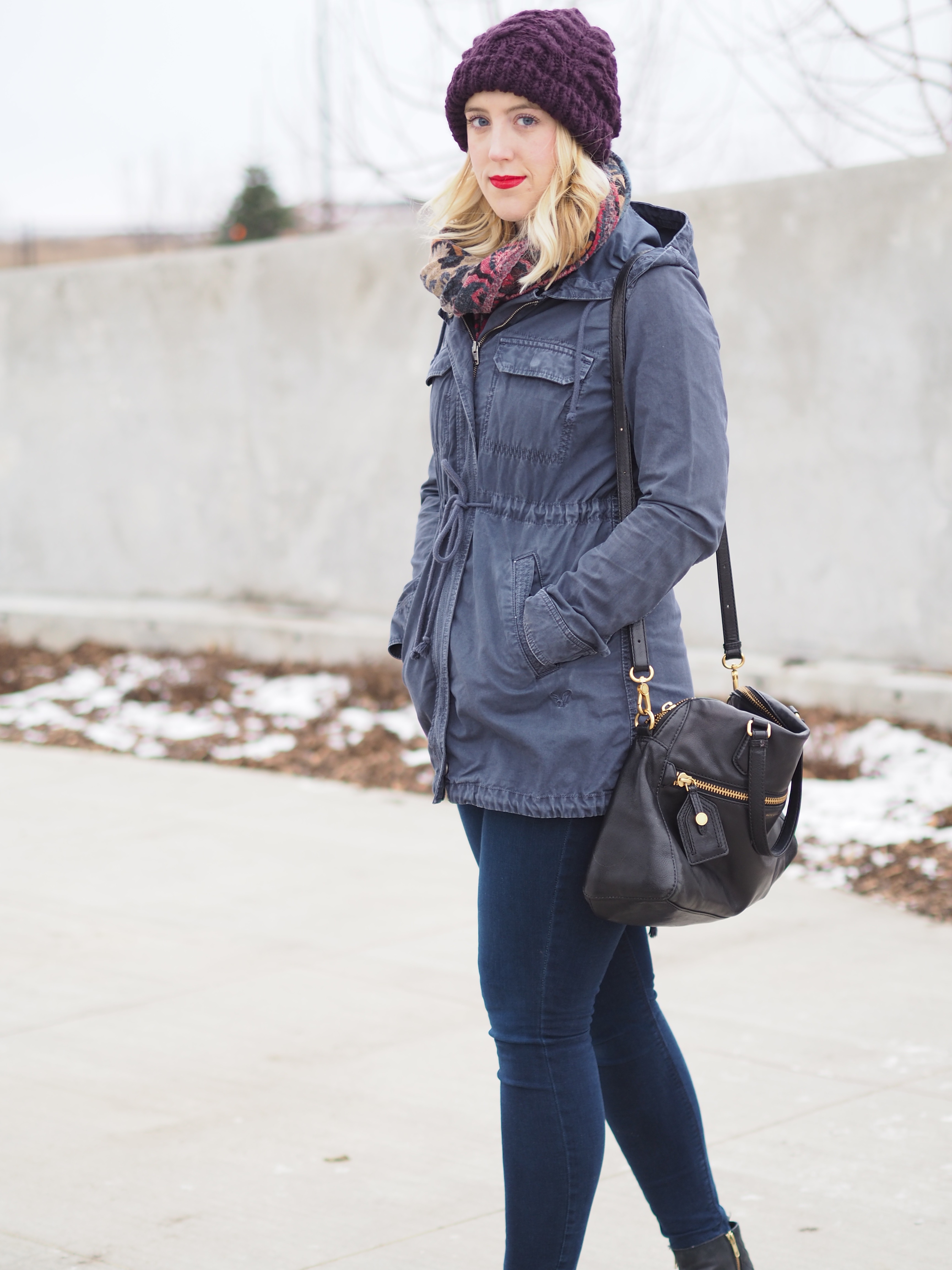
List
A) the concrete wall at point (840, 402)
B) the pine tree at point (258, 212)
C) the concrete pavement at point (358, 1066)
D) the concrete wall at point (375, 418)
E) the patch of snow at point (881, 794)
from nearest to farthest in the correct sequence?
the concrete pavement at point (358, 1066), the patch of snow at point (881, 794), the concrete wall at point (840, 402), the concrete wall at point (375, 418), the pine tree at point (258, 212)

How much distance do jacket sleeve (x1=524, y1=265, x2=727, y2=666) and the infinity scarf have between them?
0.12 m

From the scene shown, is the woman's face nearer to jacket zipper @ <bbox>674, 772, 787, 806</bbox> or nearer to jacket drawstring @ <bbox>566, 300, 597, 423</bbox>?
jacket drawstring @ <bbox>566, 300, 597, 423</bbox>

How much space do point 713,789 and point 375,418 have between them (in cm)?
626

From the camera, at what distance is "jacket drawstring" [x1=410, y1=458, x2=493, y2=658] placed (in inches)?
87.4

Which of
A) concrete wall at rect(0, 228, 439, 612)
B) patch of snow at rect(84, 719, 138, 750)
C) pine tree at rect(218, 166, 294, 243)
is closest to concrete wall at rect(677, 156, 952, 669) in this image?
concrete wall at rect(0, 228, 439, 612)

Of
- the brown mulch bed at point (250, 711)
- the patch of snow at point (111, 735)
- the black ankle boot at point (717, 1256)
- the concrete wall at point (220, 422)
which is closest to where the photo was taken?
the black ankle boot at point (717, 1256)

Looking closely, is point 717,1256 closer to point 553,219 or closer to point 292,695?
point 553,219

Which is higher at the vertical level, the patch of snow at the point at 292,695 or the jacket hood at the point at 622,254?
the jacket hood at the point at 622,254

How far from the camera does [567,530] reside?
7.01 feet

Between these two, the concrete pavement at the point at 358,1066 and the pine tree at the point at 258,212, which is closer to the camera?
the concrete pavement at the point at 358,1066

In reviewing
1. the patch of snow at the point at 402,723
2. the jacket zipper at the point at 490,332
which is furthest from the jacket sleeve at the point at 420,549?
the patch of snow at the point at 402,723

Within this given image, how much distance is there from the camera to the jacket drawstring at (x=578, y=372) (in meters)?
2.11

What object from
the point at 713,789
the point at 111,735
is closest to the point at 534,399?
the point at 713,789

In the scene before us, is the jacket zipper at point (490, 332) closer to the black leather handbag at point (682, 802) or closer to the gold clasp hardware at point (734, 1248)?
the black leather handbag at point (682, 802)
